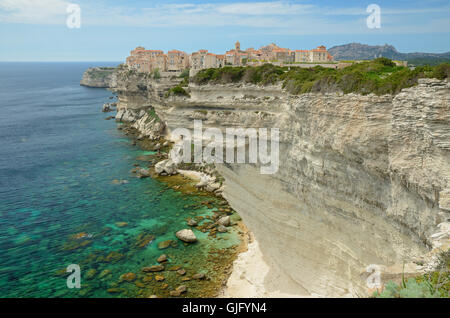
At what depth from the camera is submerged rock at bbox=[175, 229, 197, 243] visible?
23.6m

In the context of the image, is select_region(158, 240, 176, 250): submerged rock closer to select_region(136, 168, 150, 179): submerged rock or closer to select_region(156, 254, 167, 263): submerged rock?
select_region(156, 254, 167, 263): submerged rock

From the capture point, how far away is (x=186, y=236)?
77.8ft

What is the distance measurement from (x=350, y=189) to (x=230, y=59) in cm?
4750

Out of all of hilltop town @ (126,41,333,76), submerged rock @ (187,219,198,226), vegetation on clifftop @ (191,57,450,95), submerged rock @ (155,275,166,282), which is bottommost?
submerged rock @ (155,275,166,282)

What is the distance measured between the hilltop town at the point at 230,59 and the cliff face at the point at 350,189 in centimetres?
2620

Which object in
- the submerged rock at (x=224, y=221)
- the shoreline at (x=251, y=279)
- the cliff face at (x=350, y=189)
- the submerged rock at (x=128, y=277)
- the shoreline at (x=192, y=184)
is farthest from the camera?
the submerged rock at (x=224, y=221)

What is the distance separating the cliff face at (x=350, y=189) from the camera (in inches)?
505

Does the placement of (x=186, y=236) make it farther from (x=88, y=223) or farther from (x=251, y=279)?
(x=88, y=223)

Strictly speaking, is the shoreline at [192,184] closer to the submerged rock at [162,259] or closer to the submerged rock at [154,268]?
the submerged rock at [154,268]

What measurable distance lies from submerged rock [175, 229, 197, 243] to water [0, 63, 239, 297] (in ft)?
2.45

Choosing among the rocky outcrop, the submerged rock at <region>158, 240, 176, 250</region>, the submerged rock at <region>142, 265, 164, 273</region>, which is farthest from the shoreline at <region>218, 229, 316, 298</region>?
the rocky outcrop

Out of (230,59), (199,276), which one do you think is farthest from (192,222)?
(230,59)

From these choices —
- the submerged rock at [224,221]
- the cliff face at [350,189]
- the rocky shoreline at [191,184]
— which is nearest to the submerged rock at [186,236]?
the rocky shoreline at [191,184]
